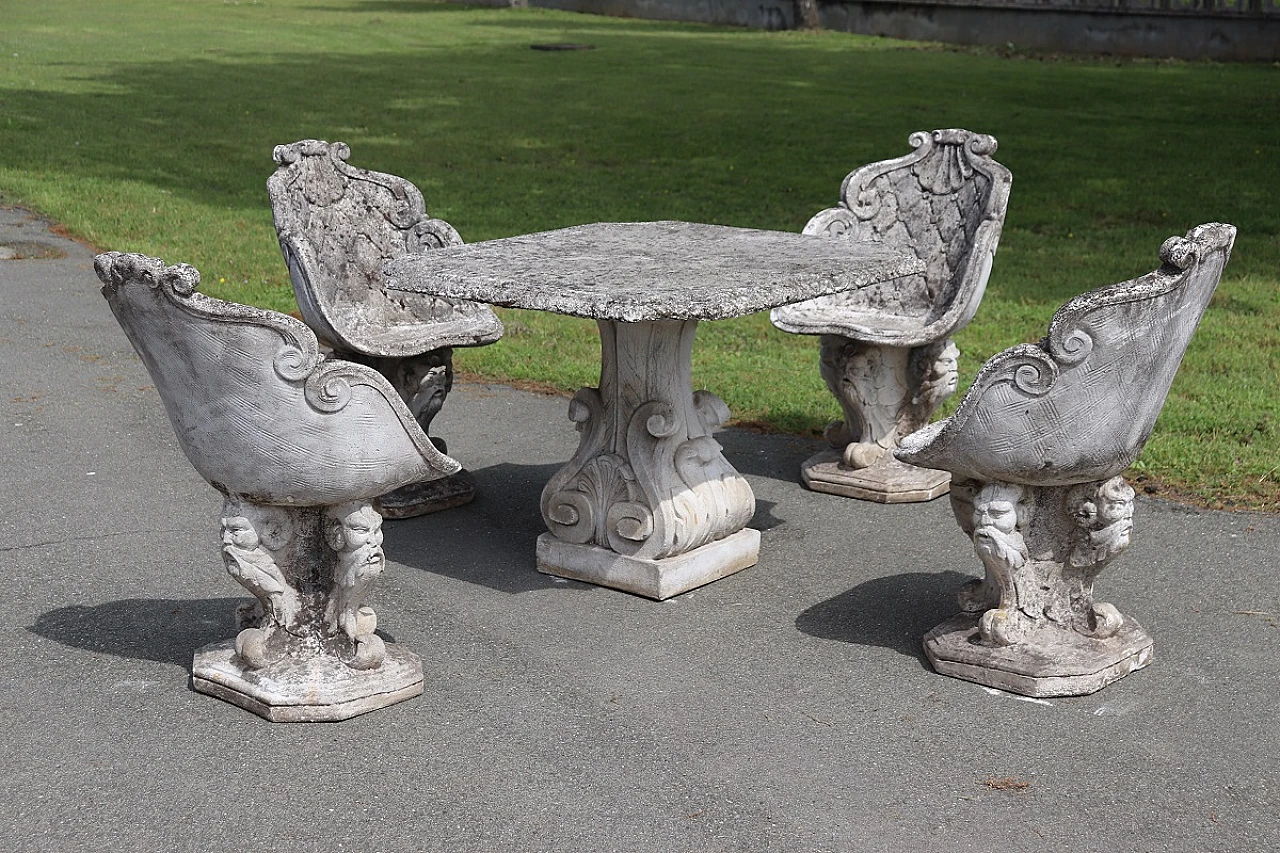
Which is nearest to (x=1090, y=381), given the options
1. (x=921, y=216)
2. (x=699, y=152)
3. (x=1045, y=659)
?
(x=1045, y=659)

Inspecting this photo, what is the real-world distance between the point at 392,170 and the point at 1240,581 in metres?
11.2

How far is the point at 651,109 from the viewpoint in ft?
63.4

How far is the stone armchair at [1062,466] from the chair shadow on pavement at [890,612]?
0.65 feet

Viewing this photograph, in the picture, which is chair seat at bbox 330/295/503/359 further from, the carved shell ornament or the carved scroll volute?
the carved shell ornament

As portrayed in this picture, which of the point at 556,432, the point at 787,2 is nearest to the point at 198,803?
the point at 556,432

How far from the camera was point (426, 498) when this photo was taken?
680cm

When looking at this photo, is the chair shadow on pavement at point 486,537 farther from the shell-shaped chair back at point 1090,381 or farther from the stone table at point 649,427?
the shell-shaped chair back at point 1090,381

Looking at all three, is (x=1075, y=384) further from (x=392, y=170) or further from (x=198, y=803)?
(x=392, y=170)

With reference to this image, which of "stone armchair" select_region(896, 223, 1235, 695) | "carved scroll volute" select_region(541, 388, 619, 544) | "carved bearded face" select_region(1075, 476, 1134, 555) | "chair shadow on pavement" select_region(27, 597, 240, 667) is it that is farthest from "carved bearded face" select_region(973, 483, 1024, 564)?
"chair shadow on pavement" select_region(27, 597, 240, 667)

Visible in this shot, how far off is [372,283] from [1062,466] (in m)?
3.62

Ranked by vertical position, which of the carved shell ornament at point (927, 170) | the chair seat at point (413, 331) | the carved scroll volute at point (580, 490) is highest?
the carved shell ornament at point (927, 170)

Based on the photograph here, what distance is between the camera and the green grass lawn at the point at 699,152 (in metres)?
9.24

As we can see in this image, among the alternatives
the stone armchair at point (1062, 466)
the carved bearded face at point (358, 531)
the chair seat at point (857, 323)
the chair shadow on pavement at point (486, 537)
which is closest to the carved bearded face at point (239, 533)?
the carved bearded face at point (358, 531)

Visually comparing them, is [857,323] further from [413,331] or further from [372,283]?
[372,283]
